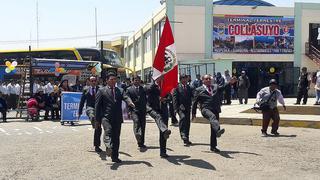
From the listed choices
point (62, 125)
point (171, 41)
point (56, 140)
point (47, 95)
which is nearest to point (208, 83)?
point (171, 41)

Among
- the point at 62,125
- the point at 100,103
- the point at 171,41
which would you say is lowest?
the point at 62,125

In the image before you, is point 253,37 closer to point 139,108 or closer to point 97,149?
point 139,108

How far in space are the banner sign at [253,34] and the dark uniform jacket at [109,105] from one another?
26229mm

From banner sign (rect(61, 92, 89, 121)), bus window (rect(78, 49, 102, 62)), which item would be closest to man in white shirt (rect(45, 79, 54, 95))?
banner sign (rect(61, 92, 89, 121))

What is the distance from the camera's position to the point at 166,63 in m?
10.8

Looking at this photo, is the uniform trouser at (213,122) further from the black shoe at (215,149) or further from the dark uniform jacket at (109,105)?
the dark uniform jacket at (109,105)

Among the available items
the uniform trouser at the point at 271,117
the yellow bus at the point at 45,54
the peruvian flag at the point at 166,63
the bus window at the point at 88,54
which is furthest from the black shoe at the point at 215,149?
the bus window at the point at 88,54

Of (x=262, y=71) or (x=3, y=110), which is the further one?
(x=262, y=71)

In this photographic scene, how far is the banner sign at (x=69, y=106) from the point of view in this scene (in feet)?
61.0

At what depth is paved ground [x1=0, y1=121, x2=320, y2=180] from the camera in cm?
858

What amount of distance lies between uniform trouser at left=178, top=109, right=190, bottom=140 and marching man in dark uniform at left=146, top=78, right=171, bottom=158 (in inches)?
47.8

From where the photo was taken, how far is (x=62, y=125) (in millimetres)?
18328

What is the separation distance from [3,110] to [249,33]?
20622 millimetres

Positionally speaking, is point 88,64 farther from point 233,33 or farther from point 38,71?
point 233,33
